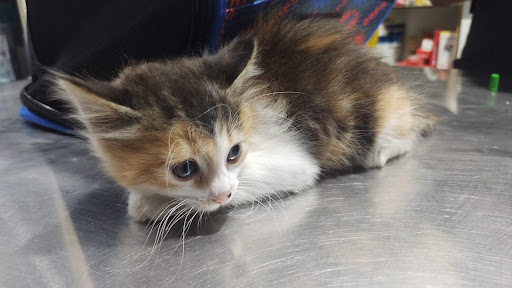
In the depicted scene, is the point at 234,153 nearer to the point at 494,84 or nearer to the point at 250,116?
the point at 250,116

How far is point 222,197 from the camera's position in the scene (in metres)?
0.85

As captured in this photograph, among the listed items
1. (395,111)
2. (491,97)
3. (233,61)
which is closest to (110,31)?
(233,61)

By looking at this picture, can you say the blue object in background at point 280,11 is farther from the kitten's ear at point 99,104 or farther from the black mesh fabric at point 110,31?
the kitten's ear at point 99,104

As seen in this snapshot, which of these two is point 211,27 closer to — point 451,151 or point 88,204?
point 88,204

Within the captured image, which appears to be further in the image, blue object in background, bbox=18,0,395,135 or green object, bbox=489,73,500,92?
green object, bbox=489,73,500,92

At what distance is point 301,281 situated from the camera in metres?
0.72

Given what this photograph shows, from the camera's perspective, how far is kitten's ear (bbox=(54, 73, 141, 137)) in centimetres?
74

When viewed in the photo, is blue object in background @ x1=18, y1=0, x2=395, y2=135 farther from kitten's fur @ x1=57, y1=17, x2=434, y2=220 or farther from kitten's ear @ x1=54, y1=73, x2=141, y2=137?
kitten's ear @ x1=54, y1=73, x2=141, y2=137

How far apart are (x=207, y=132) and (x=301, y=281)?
0.36 metres

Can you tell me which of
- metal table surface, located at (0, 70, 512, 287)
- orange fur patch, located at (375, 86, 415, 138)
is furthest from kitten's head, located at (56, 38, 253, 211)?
orange fur patch, located at (375, 86, 415, 138)

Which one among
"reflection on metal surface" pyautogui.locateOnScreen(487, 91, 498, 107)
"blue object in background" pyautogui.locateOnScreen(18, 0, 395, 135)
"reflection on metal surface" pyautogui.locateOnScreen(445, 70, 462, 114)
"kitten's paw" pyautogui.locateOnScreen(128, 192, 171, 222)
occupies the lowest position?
"reflection on metal surface" pyautogui.locateOnScreen(445, 70, 462, 114)

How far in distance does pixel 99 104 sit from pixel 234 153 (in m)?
0.32

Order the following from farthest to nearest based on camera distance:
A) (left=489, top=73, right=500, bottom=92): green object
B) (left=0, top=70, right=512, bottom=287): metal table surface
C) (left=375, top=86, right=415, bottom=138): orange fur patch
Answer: (left=489, top=73, right=500, bottom=92): green object → (left=375, top=86, right=415, bottom=138): orange fur patch → (left=0, top=70, right=512, bottom=287): metal table surface

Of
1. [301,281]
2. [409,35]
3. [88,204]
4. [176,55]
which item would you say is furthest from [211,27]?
[409,35]
